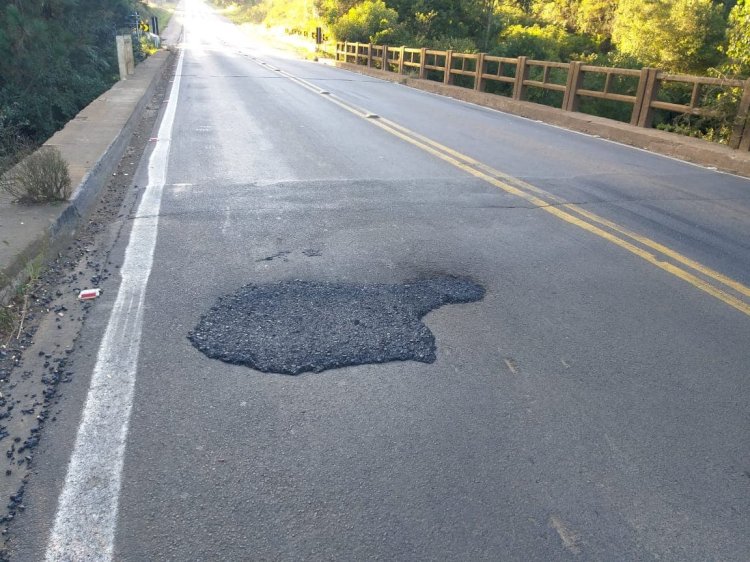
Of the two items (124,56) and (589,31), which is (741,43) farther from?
(589,31)

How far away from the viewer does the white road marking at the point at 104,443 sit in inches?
96.1

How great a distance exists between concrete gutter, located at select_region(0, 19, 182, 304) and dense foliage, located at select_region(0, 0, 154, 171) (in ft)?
5.94

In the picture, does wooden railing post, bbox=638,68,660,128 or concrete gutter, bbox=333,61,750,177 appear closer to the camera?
concrete gutter, bbox=333,61,750,177

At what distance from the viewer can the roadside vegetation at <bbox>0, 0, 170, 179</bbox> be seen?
525 inches

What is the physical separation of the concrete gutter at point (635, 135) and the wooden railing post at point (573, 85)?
728 millimetres

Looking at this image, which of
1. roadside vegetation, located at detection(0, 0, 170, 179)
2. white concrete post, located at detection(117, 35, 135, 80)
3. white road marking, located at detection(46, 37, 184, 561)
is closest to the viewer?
white road marking, located at detection(46, 37, 184, 561)

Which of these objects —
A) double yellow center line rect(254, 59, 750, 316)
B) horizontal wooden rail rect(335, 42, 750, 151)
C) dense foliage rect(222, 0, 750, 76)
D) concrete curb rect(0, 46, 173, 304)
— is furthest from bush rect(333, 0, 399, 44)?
double yellow center line rect(254, 59, 750, 316)

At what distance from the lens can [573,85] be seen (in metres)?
16.0

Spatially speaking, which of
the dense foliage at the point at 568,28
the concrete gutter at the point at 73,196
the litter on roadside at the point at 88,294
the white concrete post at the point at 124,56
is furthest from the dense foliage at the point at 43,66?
the dense foliage at the point at 568,28

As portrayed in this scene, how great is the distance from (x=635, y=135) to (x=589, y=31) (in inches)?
1317

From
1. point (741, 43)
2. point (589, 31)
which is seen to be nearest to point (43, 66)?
point (741, 43)

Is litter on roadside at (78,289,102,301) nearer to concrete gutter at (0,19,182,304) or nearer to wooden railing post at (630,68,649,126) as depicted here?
concrete gutter at (0,19,182,304)

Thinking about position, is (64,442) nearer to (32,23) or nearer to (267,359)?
(267,359)

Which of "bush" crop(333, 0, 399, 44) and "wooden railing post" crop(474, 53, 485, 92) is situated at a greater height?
"bush" crop(333, 0, 399, 44)
